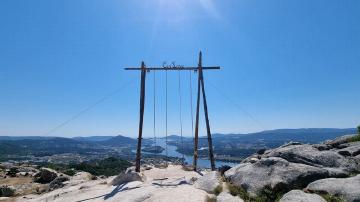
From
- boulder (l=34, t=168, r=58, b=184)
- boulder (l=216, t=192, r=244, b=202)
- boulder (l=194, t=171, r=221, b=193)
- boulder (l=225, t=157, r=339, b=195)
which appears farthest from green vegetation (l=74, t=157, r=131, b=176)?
boulder (l=216, t=192, r=244, b=202)

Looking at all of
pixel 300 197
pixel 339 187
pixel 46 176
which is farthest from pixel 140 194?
pixel 46 176

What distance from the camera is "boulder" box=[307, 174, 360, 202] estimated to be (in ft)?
38.3

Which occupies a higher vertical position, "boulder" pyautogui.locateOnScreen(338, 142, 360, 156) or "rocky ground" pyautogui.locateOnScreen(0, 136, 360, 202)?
"boulder" pyautogui.locateOnScreen(338, 142, 360, 156)

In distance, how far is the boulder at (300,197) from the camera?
1173cm

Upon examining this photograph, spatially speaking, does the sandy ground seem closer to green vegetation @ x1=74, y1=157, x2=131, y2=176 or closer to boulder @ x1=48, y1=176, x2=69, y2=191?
boulder @ x1=48, y1=176, x2=69, y2=191

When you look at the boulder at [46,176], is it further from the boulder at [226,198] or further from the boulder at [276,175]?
the boulder at [226,198]

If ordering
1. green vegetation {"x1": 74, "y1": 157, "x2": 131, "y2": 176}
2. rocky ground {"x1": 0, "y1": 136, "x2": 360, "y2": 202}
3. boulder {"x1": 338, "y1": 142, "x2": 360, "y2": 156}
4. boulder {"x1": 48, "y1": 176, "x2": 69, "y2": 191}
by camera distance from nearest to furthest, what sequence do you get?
rocky ground {"x1": 0, "y1": 136, "x2": 360, "y2": 202} → boulder {"x1": 338, "y1": 142, "x2": 360, "y2": 156} → boulder {"x1": 48, "y1": 176, "x2": 69, "y2": 191} → green vegetation {"x1": 74, "y1": 157, "x2": 131, "y2": 176}

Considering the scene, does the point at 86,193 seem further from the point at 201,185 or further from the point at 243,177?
the point at 243,177

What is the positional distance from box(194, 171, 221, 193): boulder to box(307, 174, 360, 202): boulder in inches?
165

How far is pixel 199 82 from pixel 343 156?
10412 mm

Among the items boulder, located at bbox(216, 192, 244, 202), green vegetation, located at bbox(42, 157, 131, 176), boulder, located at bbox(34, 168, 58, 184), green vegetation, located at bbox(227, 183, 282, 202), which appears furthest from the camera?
green vegetation, located at bbox(42, 157, 131, 176)

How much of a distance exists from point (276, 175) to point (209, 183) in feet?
10.7

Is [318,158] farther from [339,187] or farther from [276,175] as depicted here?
[339,187]

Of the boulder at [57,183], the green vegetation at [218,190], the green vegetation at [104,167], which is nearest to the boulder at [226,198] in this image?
the green vegetation at [218,190]
